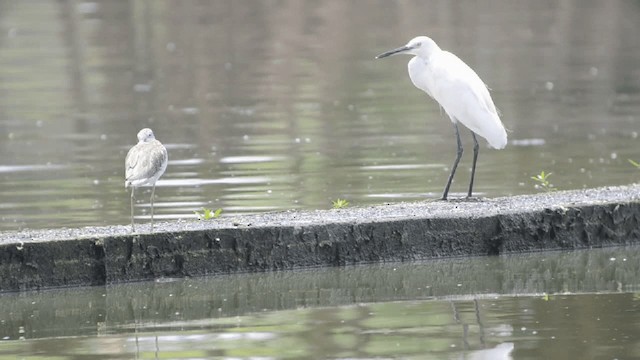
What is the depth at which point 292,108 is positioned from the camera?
69.4ft

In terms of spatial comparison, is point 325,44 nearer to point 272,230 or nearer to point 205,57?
point 205,57

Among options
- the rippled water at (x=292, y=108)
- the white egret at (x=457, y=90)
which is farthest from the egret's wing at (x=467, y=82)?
the rippled water at (x=292, y=108)

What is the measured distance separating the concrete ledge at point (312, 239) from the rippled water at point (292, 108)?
2.66 m

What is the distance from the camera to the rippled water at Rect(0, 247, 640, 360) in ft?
26.0

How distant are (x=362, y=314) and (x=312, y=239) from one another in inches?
61.0

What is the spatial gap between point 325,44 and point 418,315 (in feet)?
78.3

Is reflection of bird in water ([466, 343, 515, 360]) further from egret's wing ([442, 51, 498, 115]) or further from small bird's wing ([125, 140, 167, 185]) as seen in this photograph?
egret's wing ([442, 51, 498, 115])

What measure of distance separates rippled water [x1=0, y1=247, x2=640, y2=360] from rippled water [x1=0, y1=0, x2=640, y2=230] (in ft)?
10.7

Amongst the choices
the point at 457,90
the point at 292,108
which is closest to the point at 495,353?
the point at 457,90

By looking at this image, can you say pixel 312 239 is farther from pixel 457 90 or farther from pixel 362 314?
pixel 457 90

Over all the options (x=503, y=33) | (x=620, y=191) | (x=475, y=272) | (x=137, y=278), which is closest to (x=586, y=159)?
(x=620, y=191)

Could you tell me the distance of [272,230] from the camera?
10297 millimetres

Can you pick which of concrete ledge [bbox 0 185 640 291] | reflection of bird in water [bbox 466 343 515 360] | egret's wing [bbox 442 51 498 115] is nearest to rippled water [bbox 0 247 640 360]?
reflection of bird in water [bbox 466 343 515 360]

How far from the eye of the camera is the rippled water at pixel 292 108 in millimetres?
14750
